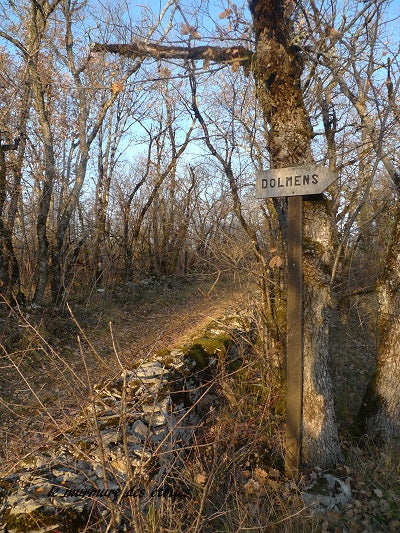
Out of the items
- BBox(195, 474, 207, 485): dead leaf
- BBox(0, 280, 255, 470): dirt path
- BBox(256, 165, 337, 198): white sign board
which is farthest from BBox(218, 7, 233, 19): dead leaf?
BBox(195, 474, 207, 485): dead leaf

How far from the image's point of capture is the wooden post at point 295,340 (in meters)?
3.90

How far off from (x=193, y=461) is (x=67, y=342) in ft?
15.7

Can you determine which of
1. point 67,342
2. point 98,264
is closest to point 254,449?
point 67,342

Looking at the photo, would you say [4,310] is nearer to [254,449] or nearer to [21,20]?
[254,449]

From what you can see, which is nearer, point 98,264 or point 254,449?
point 254,449

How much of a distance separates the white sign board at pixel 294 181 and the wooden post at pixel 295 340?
104mm

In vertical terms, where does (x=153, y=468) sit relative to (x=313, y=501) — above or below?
above

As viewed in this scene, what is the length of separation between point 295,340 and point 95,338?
18.3ft

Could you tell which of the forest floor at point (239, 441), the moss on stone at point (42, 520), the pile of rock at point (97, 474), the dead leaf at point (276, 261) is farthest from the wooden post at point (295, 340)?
the moss on stone at point (42, 520)

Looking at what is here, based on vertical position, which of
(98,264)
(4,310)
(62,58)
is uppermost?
(62,58)

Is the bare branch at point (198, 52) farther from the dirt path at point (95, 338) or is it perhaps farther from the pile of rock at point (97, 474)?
the pile of rock at point (97, 474)

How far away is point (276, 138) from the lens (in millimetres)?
4297

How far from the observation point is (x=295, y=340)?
3.90 m

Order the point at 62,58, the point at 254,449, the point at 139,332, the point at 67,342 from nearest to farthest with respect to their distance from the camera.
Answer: the point at 254,449
the point at 67,342
the point at 139,332
the point at 62,58
